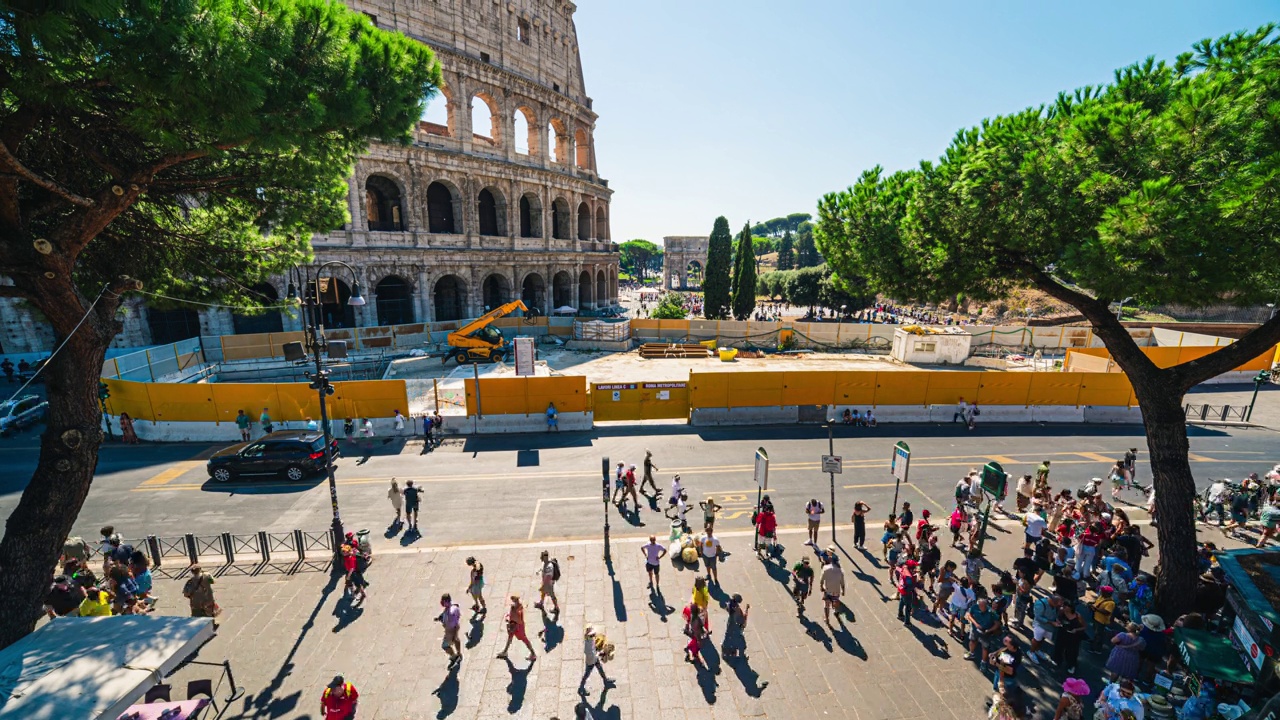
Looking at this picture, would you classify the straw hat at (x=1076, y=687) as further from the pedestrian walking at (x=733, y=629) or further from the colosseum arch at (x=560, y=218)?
the colosseum arch at (x=560, y=218)

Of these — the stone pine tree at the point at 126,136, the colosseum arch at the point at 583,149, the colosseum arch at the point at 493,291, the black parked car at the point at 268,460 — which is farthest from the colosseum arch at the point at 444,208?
the stone pine tree at the point at 126,136

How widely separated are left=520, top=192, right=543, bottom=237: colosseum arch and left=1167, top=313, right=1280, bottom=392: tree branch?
43471 mm

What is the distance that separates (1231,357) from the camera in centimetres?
908

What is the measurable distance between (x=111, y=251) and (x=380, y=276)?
28502 millimetres

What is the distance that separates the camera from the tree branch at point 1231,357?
881cm

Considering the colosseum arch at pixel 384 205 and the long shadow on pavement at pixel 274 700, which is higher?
the colosseum arch at pixel 384 205

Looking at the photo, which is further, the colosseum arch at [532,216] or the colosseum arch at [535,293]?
the colosseum arch at [535,293]

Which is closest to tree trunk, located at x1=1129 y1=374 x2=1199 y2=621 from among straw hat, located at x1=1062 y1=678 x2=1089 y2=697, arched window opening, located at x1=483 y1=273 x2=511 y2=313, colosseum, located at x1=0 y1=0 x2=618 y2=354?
straw hat, located at x1=1062 y1=678 x2=1089 y2=697

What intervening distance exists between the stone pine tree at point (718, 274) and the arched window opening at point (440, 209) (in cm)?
2578

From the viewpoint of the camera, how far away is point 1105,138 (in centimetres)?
915

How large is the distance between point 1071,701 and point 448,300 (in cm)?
4418

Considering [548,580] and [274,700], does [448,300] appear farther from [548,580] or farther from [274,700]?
[274,700]

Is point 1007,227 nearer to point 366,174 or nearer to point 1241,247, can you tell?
point 1241,247

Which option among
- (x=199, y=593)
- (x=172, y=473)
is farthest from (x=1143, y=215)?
(x=172, y=473)
